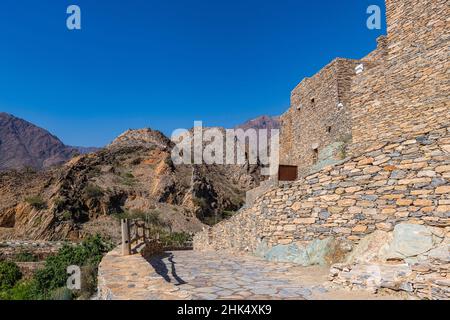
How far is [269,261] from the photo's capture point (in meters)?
8.63

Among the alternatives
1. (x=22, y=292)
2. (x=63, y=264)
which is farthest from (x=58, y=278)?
(x=22, y=292)

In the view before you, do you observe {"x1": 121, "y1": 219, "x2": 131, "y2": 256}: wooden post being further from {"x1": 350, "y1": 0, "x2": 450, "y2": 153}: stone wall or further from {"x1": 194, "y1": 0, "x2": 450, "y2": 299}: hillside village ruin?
{"x1": 350, "y1": 0, "x2": 450, "y2": 153}: stone wall

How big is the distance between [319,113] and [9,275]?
66.6ft

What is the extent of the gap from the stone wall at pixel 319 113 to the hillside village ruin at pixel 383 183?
7cm

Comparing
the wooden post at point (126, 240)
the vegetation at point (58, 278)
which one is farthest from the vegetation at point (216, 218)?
the wooden post at point (126, 240)

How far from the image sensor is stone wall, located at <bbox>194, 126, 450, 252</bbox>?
5914 millimetres

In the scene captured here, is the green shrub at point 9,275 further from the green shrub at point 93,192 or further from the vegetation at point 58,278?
the green shrub at point 93,192

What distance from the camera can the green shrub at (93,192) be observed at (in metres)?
35.3

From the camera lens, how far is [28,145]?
9931 centimetres

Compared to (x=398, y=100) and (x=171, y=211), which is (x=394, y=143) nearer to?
(x=398, y=100)

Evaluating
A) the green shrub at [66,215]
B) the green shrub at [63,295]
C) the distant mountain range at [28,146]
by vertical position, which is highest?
the distant mountain range at [28,146]

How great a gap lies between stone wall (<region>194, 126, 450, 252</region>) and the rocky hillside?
26565mm

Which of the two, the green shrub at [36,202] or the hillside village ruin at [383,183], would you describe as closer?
the hillside village ruin at [383,183]
